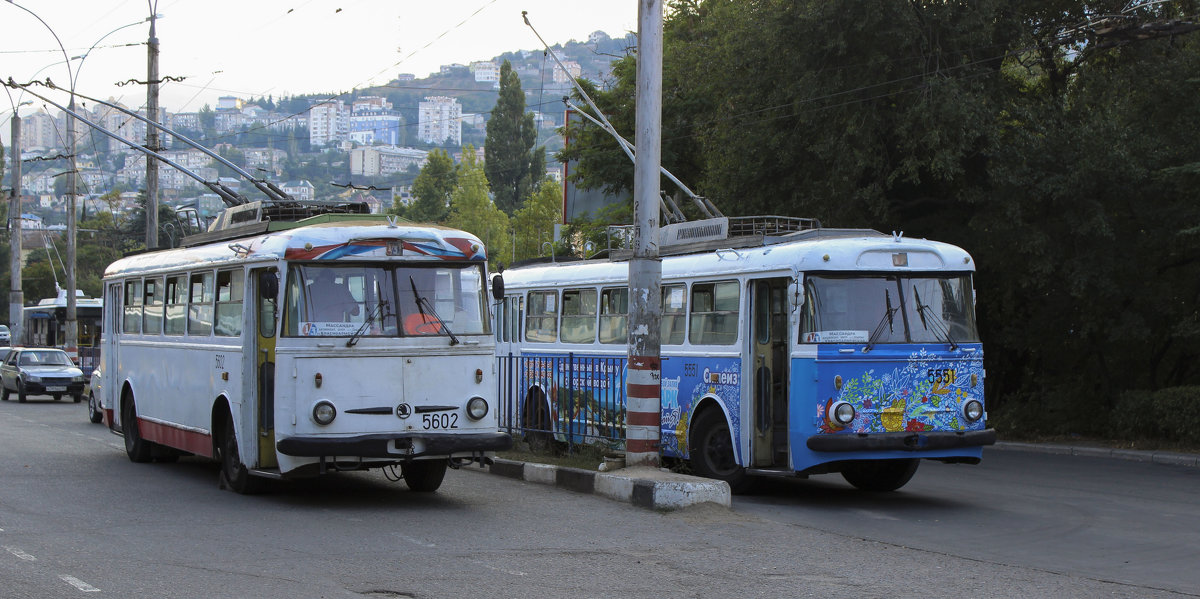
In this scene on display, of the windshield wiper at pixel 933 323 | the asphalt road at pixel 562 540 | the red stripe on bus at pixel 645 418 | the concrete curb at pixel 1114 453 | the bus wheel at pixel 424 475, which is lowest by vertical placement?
the concrete curb at pixel 1114 453

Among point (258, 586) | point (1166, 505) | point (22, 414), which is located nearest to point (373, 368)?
point (258, 586)

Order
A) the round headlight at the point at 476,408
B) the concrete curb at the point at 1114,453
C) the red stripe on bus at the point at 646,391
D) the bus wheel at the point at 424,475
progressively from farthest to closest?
1. the concrete curb at the point at 1114,453
2. the red stripe on bus at the point at 646,391
3. the bus wheel at the point at 424,475
4. the round headlight at the point at 476,408

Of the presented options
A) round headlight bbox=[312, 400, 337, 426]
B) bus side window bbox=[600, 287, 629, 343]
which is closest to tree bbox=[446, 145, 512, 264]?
bus side window bbox=[600, 287, 629, 343]

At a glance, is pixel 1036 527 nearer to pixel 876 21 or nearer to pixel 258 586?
pixel 258 586

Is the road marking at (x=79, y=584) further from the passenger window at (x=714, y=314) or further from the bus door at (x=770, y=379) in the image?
the passenger window at (x=714, y=314)

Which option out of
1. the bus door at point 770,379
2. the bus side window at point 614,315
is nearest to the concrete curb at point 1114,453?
the bus door at point 770,379

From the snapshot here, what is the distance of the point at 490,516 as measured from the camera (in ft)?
39.5

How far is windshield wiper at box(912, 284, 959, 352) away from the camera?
1362cm

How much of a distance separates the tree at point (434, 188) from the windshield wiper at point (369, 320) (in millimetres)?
94814

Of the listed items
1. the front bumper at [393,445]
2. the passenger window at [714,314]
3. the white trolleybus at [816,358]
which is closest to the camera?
the front bumper at [393,445]

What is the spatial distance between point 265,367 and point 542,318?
23.0 feet

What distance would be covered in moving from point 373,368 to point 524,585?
13.7 ft

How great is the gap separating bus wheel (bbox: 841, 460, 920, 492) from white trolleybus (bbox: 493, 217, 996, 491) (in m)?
0.02

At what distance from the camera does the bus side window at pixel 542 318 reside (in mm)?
18859
